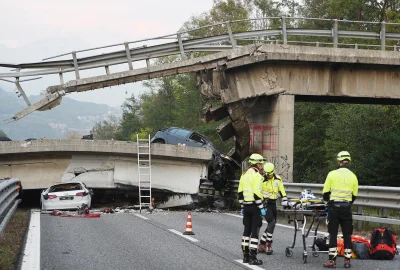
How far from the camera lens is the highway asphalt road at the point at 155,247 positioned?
10.7 m

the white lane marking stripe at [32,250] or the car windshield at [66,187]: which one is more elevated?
the white lane marking stripe at [32,250]

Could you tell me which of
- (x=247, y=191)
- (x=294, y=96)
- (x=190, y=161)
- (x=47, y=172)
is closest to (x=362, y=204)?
(x=247, y=191)

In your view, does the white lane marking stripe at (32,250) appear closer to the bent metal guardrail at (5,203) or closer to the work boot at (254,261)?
the bent metal guardrail at (5,203)

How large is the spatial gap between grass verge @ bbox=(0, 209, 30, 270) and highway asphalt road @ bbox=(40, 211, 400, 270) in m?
0.43

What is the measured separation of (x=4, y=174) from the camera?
28.5 meters

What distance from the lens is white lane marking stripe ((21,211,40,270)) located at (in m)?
10.3

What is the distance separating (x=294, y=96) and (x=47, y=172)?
1066cm

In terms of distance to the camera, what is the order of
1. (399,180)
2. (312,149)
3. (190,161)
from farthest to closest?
1. (312,149)
2. (399,180)
3. (190,161)

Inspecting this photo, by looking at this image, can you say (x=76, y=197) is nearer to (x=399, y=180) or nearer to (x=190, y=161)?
(x=190, y=161)

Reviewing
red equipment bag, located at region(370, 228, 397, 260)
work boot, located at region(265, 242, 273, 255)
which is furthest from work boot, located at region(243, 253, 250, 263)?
red equipment bag, located at region(370, 228, 397, 260)

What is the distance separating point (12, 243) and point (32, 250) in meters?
0.89

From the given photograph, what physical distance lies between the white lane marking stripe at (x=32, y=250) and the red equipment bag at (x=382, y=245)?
540cm

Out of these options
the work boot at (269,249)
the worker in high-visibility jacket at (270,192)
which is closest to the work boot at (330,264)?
the work boot at (269,249)

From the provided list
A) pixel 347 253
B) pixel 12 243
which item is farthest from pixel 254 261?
pixel 12 243
